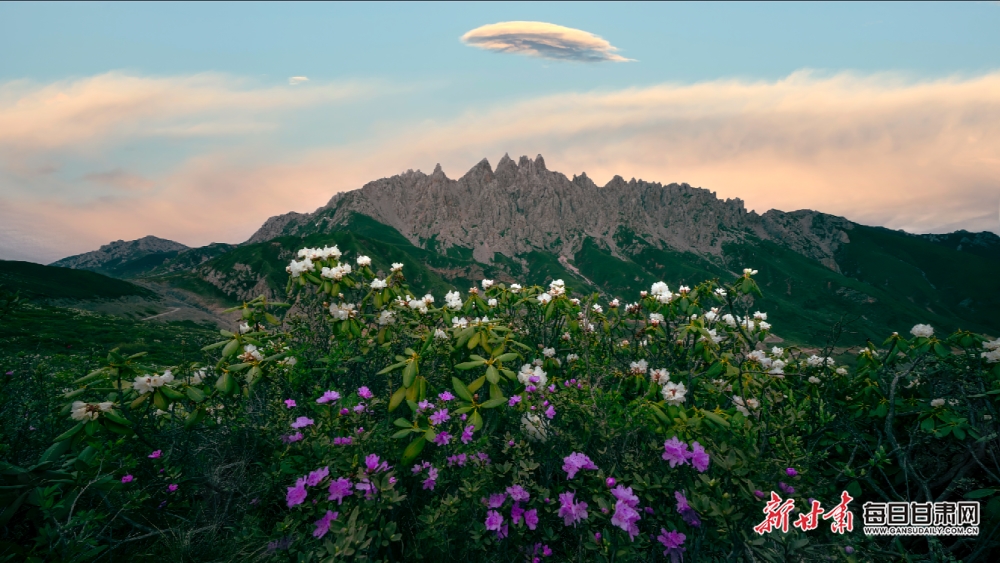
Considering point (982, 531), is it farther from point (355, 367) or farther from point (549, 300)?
point (355, 367)

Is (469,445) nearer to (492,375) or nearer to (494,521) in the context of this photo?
(494,521)

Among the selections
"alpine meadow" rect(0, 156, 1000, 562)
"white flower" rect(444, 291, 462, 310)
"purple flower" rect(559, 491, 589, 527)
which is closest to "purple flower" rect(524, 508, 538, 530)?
"alpine meadow" rect(0, 156, 1000, 562)

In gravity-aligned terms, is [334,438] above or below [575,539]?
above

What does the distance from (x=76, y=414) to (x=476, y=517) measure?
3.62 m

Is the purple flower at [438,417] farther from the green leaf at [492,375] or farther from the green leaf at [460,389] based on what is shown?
the green leaf at [492,375]

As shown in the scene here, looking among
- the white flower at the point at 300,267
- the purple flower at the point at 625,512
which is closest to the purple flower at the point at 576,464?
the purple flower at the point at 625,512

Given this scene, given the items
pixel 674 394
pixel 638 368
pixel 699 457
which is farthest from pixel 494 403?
pixel 638 368

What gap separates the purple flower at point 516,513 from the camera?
372 centimetres

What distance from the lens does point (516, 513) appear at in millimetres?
3762

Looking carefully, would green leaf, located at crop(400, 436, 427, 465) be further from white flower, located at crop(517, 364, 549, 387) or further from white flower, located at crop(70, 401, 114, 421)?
white flower, located at crop(70, 401, 114, 421)

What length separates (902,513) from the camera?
483 centimetres

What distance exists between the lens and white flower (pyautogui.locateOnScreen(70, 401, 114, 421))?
140 inches

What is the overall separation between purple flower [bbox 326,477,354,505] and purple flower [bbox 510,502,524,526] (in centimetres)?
146

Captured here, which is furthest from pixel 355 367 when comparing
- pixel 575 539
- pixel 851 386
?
pixel 851 386
